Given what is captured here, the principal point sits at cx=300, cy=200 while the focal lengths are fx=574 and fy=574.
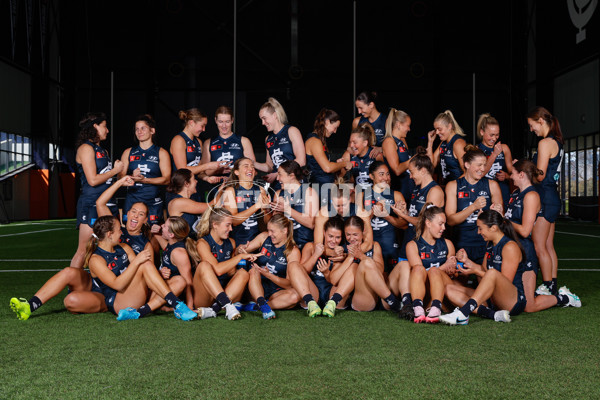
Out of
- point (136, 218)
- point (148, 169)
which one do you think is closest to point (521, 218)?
point (136, 218)

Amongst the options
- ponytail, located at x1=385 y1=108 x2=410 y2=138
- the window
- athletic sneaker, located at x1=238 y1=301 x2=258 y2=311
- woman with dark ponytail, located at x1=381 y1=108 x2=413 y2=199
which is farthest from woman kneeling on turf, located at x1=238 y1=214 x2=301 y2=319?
the window

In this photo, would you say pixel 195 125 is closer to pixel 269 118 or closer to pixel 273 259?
pixel 269 118

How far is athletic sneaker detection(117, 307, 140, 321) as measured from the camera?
14.3 ft

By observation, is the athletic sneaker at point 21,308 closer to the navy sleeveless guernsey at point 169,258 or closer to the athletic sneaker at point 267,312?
the navy sleeveless guernsey at point 169,258

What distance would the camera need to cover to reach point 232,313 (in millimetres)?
4363

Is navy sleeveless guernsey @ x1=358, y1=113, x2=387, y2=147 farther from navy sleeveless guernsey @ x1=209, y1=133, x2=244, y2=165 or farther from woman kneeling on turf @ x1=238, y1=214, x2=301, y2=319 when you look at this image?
woman kneeling on turf @ x1=238, y1=214, x2=301, y2=319

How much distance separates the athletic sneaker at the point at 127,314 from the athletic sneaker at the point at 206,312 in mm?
469

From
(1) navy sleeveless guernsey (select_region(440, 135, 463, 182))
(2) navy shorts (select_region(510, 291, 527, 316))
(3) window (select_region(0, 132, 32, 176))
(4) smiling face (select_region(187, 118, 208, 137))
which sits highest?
(3) window (select_region(0, 132, 32, 176))

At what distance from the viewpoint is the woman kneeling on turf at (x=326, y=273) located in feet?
15.2

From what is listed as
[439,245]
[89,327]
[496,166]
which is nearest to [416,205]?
[439,245]

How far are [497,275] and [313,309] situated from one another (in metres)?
1.39

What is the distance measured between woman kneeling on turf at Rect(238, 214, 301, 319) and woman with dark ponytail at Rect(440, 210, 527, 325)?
4.23 feet

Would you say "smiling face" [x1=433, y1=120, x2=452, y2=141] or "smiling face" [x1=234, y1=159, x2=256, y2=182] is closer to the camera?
"smiling face" [x1=234, y1=159, x2=256, y2=182]

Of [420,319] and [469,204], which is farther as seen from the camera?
[469,204]
